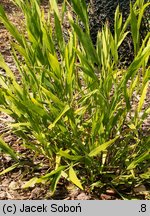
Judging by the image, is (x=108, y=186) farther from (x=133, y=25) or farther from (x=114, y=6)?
(x=114, y=6)

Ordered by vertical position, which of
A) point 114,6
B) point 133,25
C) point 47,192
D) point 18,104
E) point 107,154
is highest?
point 114,6

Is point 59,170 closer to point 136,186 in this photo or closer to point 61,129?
point 61,129

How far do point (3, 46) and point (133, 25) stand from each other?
5.94ft

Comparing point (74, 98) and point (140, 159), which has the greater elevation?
point (74, 98)

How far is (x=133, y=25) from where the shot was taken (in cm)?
121

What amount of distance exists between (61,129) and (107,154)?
233 mm

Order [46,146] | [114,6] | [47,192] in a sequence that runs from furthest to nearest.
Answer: [114,6] < [47,192] < [46,146]

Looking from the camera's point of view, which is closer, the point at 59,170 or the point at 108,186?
the point at 59,170

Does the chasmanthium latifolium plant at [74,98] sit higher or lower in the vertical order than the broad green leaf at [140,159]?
higher

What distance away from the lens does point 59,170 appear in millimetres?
1241

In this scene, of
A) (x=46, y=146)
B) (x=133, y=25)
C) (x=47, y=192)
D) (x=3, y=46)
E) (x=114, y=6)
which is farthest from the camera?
(x=3, y=46)

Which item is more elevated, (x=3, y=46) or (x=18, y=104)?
(x=3, y=46)

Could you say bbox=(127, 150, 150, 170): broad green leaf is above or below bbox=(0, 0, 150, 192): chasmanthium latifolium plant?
below

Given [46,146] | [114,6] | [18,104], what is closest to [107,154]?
[46,146]
